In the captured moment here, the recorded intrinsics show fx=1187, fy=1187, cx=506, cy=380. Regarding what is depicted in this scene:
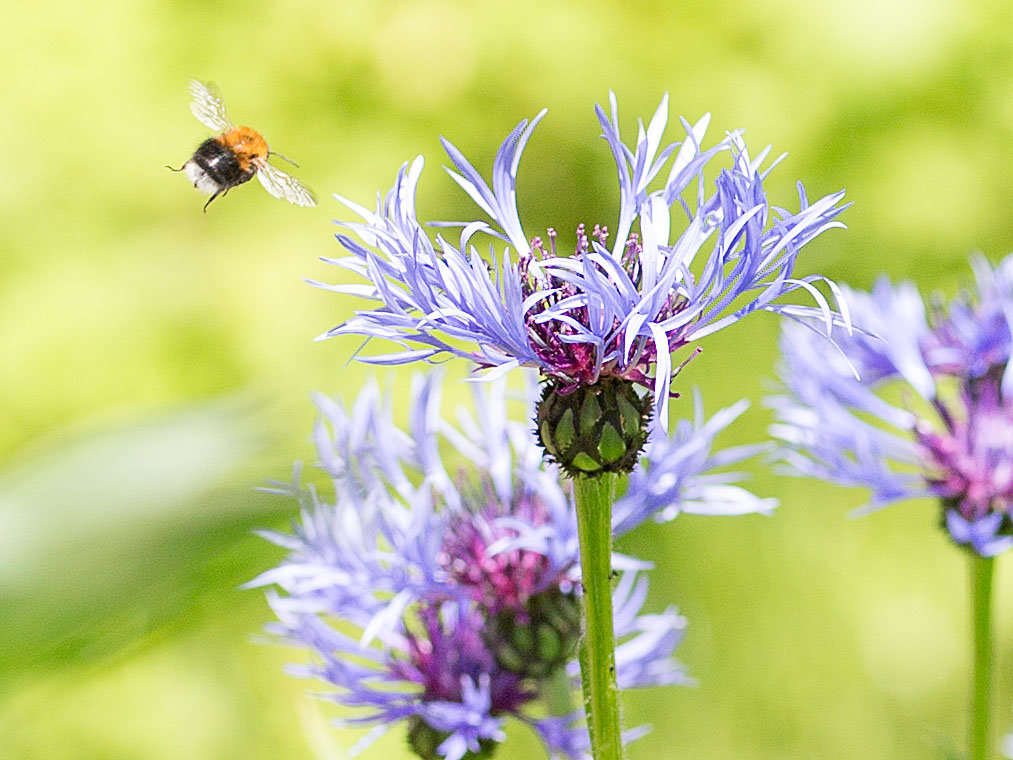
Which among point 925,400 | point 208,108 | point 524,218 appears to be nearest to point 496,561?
point 925,400

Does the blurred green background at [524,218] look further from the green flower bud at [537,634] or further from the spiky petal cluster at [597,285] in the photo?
the spiky petal cluster at [597,285]

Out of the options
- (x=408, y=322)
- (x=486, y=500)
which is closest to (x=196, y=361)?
(x=486, y=500)

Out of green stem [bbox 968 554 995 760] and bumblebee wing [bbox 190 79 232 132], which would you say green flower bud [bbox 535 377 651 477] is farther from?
bumblebee wing [bbox 190 79 232 132]

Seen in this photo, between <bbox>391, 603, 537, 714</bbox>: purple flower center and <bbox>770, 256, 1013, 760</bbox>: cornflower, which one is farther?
<bbox>770, 256, 1013, 760</bbox>: cornflower

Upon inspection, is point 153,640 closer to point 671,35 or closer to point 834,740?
point 834,740

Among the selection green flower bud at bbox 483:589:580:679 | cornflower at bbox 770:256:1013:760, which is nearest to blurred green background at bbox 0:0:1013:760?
cornflower at bbox 770:256:1013:760
